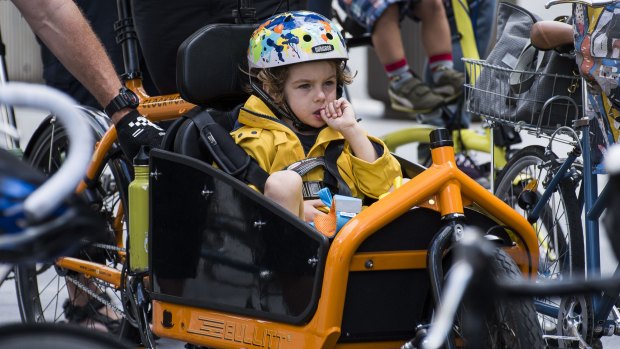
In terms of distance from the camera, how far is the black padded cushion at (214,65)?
382cm

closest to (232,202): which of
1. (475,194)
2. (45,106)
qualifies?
(475,194)

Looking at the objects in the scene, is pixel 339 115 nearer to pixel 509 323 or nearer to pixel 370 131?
pixel 509 323

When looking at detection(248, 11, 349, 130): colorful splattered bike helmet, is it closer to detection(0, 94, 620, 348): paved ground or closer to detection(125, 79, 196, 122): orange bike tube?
detection(125, 79, 196, 122): orange bike tube

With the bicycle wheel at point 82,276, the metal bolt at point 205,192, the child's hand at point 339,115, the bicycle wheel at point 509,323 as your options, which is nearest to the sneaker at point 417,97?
the bicycle wheel at point 82,276

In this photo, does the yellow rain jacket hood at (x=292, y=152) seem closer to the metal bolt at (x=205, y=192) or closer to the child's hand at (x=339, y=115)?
the child's hand at (x=339, y=115)

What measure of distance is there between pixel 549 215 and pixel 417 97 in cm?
248

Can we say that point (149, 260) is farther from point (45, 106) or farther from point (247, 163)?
point (45, 106)

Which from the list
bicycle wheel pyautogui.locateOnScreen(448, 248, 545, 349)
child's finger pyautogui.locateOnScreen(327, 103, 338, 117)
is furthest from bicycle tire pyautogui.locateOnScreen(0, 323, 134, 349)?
child's finger pyautogui.locateOnScreen(327, 103, 338, 117)

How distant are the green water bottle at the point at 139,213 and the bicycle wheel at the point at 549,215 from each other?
1.21m

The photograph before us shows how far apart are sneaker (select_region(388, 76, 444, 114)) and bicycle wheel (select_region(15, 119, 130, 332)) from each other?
236 centimetres

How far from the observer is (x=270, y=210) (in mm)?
3266

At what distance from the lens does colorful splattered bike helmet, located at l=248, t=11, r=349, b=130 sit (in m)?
3.82

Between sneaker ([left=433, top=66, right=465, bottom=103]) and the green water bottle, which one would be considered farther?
sneaker ([left=433, top=66, right=465, bottom=103])

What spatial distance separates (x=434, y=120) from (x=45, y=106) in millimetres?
5018
